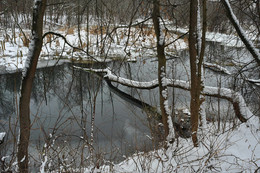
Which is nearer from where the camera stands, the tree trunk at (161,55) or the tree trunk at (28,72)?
the tree trunk at (28,72)

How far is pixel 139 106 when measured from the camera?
8.65 meters

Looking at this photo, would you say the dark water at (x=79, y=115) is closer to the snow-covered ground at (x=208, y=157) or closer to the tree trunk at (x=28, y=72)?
the snow-covered ground at (x=208, y=157)

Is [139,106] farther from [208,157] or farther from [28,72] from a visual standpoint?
[28,72]

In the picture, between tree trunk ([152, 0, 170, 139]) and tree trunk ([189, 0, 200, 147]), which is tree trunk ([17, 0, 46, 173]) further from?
tree trunk ([189, 0, 200, 147])

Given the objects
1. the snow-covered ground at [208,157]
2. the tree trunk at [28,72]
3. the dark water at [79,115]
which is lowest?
the dark water at [79,115]

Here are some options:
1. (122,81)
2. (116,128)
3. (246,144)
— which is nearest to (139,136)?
(116,128)

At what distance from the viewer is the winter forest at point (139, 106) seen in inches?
118

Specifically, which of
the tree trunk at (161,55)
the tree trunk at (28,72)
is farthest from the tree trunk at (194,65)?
the tree trunk at (28,72)

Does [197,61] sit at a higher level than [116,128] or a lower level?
higher

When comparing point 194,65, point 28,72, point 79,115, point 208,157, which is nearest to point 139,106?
point 79,115

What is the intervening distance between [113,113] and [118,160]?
2.87 metres

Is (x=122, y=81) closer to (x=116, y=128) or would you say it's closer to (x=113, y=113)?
(x=113, y=113)

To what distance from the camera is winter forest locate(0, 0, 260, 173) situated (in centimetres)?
300

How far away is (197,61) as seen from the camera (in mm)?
3760
